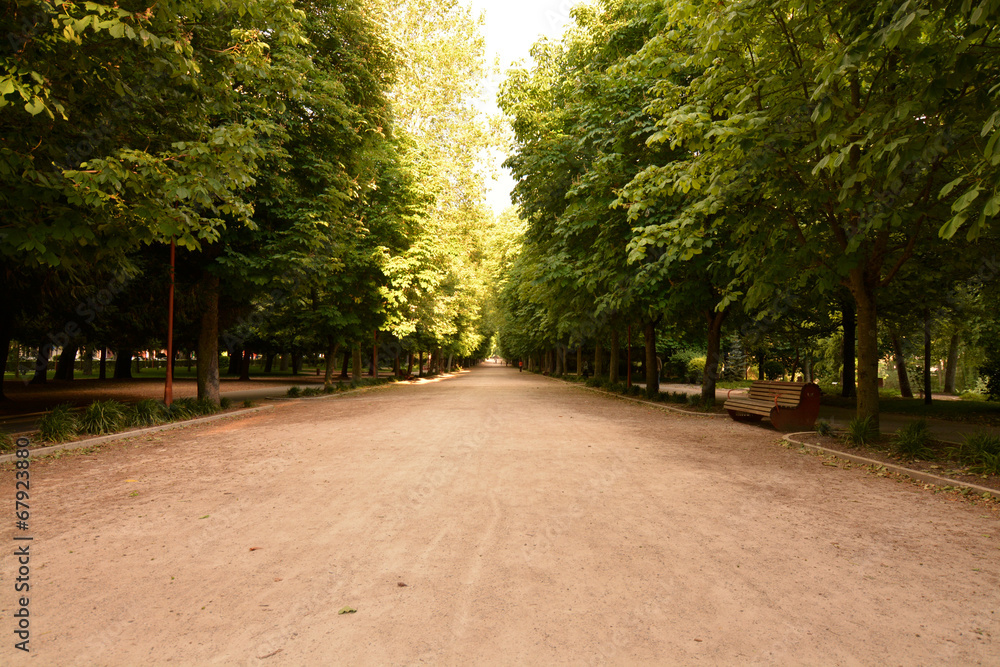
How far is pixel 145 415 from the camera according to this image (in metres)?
11.4

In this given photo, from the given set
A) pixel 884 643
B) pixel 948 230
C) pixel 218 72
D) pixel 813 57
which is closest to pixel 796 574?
pixel 884 643

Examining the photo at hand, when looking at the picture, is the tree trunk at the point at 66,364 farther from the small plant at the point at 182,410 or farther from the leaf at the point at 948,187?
the leaf at the point at 948,187

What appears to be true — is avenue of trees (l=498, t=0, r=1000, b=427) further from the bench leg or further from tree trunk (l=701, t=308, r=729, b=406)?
the bench leg

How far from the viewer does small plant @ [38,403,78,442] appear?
902cm

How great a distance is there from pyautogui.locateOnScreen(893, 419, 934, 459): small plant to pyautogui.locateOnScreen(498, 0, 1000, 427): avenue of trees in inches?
37.5

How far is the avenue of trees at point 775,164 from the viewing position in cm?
592

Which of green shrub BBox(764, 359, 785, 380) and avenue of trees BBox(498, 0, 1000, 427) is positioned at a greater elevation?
avenue of trees BBox(498, 0, 1000, 427)

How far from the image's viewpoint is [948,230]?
14.4 feet

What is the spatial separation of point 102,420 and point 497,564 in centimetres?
965

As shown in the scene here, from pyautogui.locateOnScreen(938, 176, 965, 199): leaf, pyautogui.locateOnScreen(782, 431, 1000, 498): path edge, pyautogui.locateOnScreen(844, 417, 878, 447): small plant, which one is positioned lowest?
pyautogui.locateOnScreen(782, 431, 1000, 498): path edge

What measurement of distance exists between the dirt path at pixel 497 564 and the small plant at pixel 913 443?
1.63 m

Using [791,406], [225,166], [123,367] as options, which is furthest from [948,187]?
[123,367]

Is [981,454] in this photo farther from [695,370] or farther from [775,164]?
[695,370]

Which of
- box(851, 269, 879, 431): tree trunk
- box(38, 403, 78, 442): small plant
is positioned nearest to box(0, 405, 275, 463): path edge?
box(38, 403, 78, 442): small plant
